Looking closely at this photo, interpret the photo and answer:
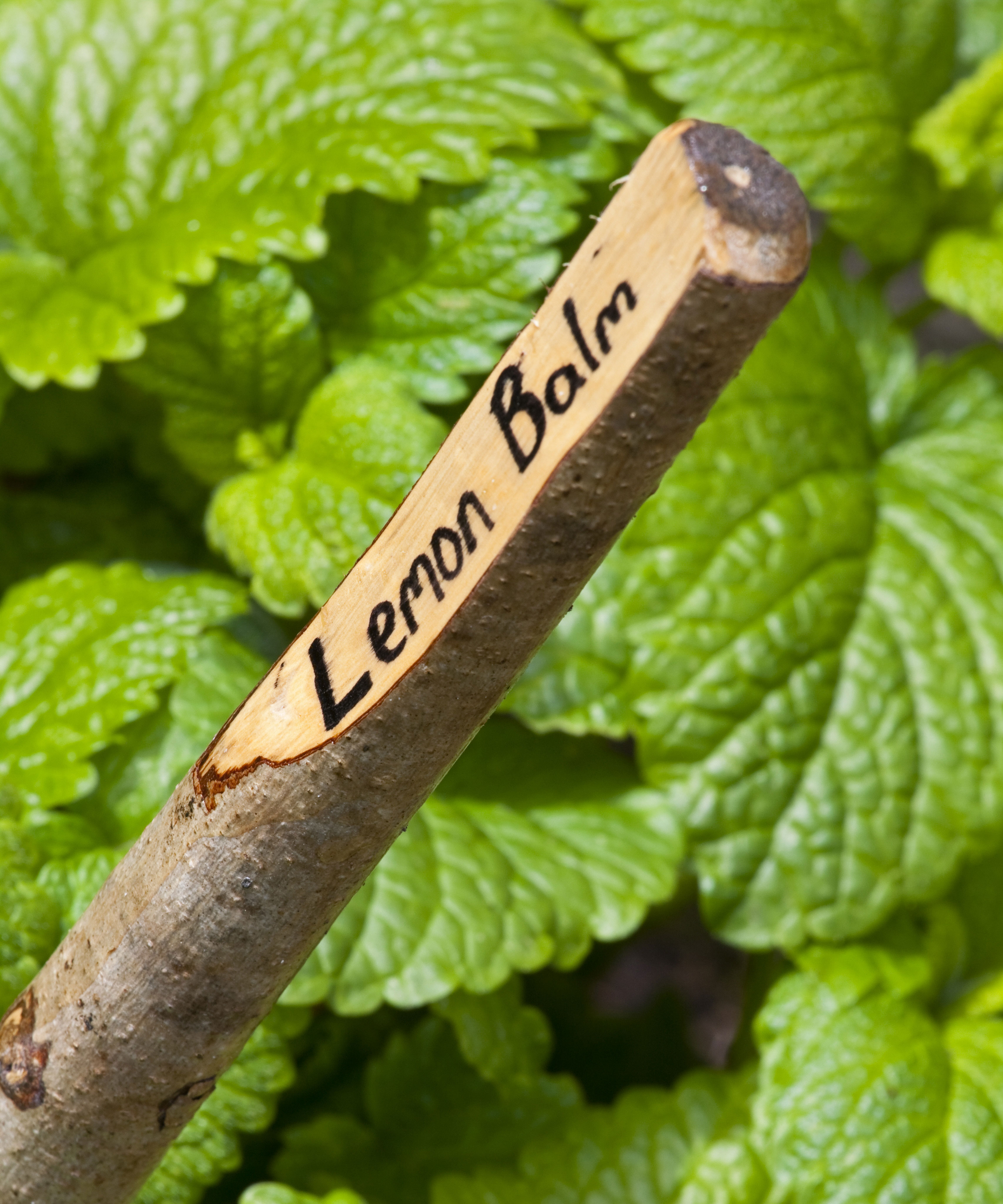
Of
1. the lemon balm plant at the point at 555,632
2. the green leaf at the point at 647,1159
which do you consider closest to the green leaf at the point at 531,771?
the lemon balm plant at the point at 555,632

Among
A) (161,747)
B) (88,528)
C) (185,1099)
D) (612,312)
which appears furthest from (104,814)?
(612,312)

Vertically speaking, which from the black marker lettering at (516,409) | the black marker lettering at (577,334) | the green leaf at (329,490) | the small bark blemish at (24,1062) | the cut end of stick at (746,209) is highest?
the cut end of stick at (746,209)

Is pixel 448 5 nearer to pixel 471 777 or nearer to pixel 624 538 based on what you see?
pixel 624 538

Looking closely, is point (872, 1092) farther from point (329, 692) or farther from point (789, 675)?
point (329, 692)

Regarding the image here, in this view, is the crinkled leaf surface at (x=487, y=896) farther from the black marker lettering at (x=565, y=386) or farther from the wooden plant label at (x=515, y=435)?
the black marker lettering at (x=565, y=386)

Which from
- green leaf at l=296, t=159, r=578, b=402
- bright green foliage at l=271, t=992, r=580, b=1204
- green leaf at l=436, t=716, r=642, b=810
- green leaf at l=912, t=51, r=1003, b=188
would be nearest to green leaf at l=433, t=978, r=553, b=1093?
bright green foliage at l=271, t=992, r=580, b=1204

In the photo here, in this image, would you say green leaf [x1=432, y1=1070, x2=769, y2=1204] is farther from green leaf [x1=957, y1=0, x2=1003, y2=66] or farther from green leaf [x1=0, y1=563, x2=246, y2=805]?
green leaf [x1=957, y1=0, x2=1003, y2=66]
